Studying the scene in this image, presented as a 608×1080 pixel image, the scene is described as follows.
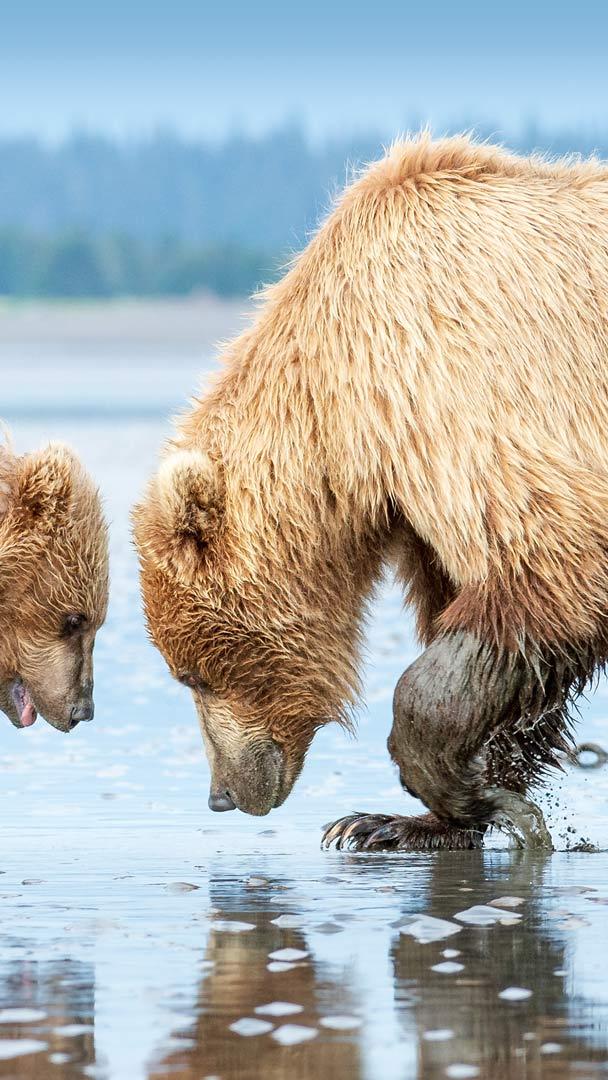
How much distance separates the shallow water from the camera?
3.71m

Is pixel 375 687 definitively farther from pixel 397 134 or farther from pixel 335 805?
pixel 397 134

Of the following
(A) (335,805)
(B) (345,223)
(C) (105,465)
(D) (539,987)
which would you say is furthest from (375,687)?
(C) (105,465)

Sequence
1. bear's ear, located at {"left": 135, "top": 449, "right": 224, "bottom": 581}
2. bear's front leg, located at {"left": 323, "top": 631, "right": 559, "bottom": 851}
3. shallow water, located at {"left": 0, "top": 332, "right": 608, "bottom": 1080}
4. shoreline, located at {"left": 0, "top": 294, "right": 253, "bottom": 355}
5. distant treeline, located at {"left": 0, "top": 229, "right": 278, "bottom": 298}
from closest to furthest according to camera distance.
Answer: shallow water, located at {"left": 0, "top": 332, "right": 608, "bottom": 1080}, bear's front leg, located at {"left": 323, "top": 631, "right": 559, "bottom": 851}, bear's ear, located at {"left": 135, "top": 449, "right": 224, "bottom": 581}, shoreline, located at {"left": 0, "top": 294, "right": 253, "bottom": 355}, distant treeline, located at {"left": 0, "top": 229, "right": 278, "bottom": 298}

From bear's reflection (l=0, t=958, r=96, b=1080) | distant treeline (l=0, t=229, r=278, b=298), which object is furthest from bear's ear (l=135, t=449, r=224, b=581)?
distant treeline (l=0, t=229, r=278, b=298)

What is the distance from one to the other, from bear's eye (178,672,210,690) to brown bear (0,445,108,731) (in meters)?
0.54

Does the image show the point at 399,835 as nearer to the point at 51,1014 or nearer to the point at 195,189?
the point at 51,1014

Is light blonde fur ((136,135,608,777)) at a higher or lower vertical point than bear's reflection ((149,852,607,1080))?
higher

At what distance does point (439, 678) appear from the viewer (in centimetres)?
588

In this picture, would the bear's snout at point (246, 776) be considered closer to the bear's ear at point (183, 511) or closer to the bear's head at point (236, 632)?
the bear's head at point (236, 632)

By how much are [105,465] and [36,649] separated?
1267 cm

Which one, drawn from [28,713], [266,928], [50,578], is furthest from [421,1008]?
[28,713]

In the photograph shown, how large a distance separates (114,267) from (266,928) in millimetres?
85325

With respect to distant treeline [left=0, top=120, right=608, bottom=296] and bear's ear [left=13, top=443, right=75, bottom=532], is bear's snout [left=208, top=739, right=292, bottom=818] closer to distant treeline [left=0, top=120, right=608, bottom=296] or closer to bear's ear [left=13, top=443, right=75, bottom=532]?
bear's ear [left=13, top=443, right=75, bottom=532]

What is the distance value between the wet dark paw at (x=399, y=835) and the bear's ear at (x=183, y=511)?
98 cm
